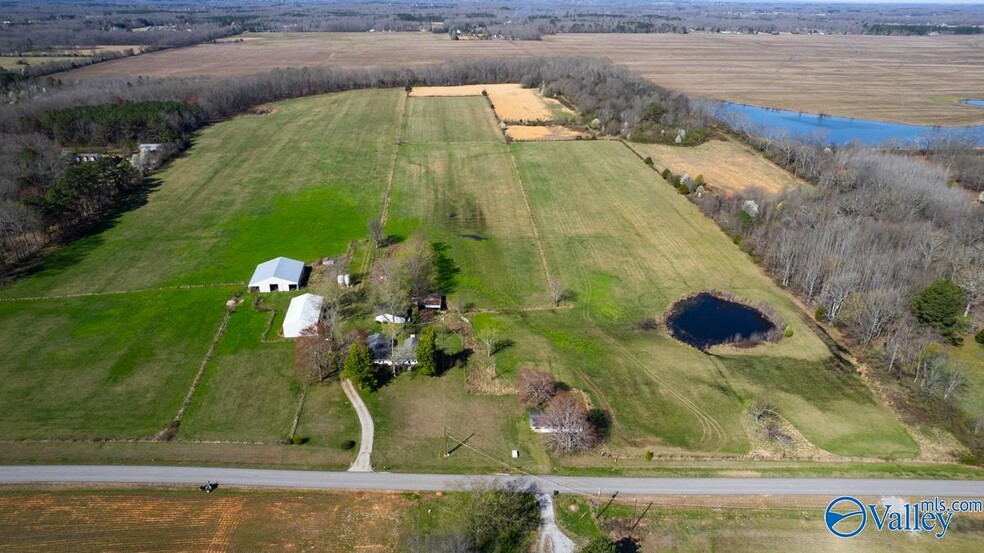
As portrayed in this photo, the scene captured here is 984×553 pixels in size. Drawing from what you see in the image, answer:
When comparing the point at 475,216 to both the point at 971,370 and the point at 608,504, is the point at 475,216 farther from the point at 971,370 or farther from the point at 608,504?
the point at 971,370

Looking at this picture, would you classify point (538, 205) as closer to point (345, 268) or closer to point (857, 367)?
point (345, 268)

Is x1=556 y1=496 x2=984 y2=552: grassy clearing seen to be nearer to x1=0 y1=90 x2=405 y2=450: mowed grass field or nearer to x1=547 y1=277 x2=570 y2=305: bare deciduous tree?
x1=0 y1=90 x2=405 y2=450: mowed grass field

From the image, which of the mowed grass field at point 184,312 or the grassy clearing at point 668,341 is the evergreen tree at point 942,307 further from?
the mowed grass field at point 184,312

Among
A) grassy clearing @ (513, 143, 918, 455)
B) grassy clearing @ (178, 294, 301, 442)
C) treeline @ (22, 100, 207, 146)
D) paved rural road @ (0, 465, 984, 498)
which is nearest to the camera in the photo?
paved rural road @ (0, 465, 984, 498)

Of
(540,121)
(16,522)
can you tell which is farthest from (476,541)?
(540,121)

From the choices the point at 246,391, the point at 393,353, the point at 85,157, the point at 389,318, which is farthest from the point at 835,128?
the point at 85,157

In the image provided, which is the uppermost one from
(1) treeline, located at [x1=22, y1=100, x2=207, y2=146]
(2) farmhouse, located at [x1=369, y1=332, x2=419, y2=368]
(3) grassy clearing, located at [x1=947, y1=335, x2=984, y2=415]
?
(1) treeline, located at [x1=22, y1=100, x2=207, y2=146]

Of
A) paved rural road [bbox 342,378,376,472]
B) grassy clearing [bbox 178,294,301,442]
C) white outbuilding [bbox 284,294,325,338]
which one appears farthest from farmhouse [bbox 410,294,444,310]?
grassy clearing [bbox 178,294,301,442]
